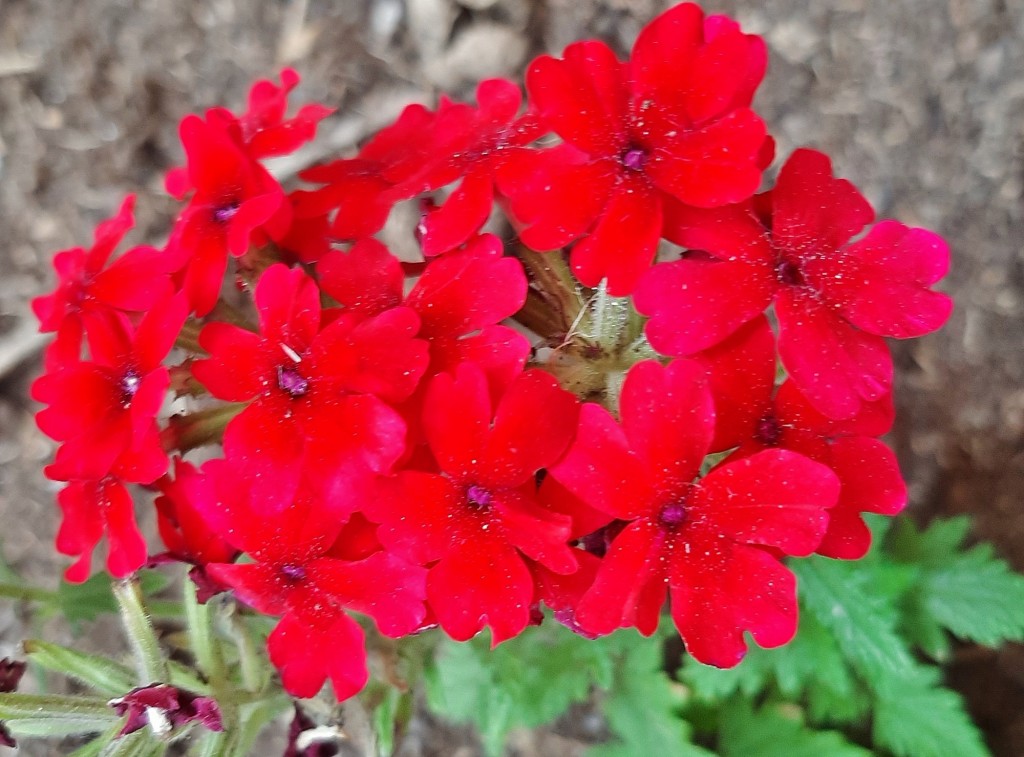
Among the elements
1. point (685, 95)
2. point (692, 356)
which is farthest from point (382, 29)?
point (692, 356)

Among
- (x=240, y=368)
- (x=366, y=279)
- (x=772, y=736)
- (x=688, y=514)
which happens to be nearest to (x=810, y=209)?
(x=688, y=514)

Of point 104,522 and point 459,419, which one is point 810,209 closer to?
point 459,419

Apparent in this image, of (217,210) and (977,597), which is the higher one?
(217,210)

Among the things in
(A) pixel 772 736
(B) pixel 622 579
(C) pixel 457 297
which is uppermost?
(C) pixel 457 297

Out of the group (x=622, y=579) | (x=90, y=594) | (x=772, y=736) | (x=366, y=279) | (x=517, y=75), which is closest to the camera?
(x=622, y=579)

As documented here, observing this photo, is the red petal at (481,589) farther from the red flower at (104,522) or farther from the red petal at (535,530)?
the red flower at (104,522)

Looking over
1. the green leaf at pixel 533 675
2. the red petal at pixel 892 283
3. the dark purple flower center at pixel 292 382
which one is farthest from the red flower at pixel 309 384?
the green leaf at pixel 533 675
